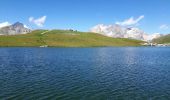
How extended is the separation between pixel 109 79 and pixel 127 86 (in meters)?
7.60

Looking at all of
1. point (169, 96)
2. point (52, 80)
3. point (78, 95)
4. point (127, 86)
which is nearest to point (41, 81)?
point (52, 80)

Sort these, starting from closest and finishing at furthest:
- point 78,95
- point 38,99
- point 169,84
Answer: point 38,99 → point 78,95 → point 169,84

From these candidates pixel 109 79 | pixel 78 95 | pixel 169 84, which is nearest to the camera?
pixel 78 95

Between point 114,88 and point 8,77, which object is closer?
point 114,88

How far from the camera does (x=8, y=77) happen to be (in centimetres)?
5419

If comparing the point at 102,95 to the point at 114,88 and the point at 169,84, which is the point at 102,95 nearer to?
the point at 114,88

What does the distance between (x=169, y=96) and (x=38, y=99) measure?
→ 69.2 feet

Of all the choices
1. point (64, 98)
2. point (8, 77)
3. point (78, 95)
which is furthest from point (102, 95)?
point (8, 77)

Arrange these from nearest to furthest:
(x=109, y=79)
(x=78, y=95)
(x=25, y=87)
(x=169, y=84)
→ 1. (x=78, y=95)
2. (x=25, y=87)
3. (x=169, y=84)
4. (x=109, y=79)

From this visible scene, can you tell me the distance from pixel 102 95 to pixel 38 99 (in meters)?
10.4

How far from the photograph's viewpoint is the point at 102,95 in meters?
39.6

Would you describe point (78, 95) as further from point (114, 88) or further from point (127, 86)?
point (127, 86)

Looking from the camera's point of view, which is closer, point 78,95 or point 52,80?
point 78,95

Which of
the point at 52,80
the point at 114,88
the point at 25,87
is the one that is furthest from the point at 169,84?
the point at 25,87
